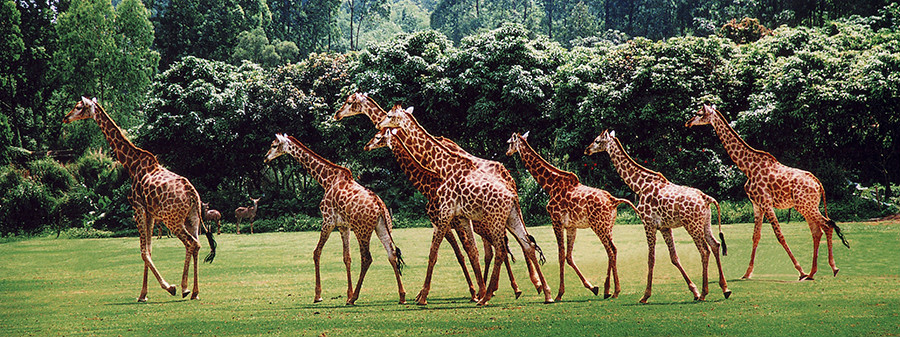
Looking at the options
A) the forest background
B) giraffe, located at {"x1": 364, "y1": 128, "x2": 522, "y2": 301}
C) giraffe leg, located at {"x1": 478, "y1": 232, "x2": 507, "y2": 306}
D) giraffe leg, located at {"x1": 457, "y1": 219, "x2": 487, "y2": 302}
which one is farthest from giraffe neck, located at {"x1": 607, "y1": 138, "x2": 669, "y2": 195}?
the forest background

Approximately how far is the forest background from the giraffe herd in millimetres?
14487

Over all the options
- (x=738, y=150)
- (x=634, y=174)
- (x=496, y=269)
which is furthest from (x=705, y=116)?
(x=496, y=269)

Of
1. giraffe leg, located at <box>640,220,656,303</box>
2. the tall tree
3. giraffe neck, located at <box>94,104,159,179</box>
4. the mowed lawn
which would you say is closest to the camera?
the mowed lawn

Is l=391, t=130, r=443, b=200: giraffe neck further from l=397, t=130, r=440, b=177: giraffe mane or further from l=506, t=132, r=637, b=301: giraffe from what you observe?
l=506, t=132, r=637, b=301: giraffe

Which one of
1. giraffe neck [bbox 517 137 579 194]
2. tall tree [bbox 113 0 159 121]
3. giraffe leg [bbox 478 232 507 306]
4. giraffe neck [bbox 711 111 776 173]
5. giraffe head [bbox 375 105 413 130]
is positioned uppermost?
tall tree [bbox 113 0 159 121]

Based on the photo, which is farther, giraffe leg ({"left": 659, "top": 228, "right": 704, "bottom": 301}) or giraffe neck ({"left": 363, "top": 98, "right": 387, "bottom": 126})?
giraffe neck ({"left": 363, "top": 98, "right": 387, "bottom": 126})

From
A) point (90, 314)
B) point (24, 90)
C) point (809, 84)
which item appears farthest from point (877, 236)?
point (24, 90)

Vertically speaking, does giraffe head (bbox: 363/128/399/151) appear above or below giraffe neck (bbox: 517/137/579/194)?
above

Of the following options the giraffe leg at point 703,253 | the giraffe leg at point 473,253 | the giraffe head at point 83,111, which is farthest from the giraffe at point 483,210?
the giraffe head at point 83,111

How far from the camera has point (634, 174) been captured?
12938 mm

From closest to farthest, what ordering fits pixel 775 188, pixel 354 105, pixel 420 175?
pixel 420 175 → pixel 775 188 → pixel 354 105

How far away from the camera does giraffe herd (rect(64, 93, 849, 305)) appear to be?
12125 mm

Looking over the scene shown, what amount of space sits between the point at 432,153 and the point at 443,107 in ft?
65.2

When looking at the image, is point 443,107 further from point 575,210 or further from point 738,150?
point 575,210
